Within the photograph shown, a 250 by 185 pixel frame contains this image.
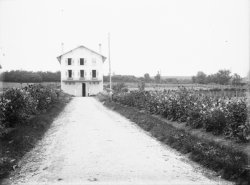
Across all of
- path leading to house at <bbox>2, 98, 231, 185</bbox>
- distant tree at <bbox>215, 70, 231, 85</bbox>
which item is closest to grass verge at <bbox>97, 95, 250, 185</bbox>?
path leading to house at <bbox>2, 98, 231, 185</bbox>

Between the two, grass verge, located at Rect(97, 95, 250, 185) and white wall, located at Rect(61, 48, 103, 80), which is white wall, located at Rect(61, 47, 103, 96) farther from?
grass verge, located at Rect(97, 95, 250, 185)

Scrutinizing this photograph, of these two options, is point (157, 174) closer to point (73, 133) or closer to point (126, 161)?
point (126, 161)

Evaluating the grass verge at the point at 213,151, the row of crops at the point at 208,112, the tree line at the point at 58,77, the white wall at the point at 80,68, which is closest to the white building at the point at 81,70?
the white wall at the point at 80,68

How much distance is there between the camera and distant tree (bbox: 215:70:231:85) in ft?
243

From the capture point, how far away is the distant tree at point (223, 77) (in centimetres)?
7419

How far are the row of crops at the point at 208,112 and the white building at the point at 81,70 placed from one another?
33845mm

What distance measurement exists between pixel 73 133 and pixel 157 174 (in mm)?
5725

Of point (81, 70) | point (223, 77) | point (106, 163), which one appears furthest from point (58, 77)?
point (106, 163)

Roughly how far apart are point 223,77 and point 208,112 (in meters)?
69.2

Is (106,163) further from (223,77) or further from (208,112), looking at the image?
(223,77)

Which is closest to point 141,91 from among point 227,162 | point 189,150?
point 189,150

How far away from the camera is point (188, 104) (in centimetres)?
1232

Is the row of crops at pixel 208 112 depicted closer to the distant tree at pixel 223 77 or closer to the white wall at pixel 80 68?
the white wall at pixel 80 68

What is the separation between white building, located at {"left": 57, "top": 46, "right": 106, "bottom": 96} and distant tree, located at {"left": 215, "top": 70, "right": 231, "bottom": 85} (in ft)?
124
